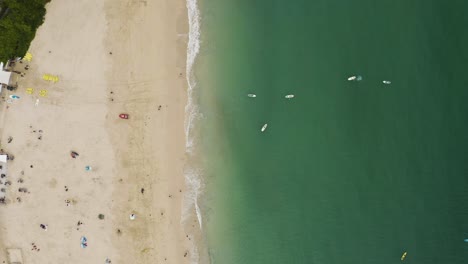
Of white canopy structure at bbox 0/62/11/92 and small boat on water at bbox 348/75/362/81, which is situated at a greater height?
white canopy structure at bbox 0/62/11/92

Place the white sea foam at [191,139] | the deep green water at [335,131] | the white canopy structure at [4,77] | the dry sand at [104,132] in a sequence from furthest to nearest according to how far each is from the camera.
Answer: the white sea foam at [191,139], the dry sand at [104,132], the white canopy structure at [4,77], the deep green water at [335,131]

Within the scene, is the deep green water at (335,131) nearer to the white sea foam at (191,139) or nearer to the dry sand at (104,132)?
the white sea foam at (191,139)

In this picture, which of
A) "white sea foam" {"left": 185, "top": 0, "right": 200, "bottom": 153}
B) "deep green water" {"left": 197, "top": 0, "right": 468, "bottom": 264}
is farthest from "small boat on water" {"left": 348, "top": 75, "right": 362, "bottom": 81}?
"white sea foam" {"left": 185, "top": 0, "right": 200, "bottom": 153}

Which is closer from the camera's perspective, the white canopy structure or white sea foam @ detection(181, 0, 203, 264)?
the white canopy structure

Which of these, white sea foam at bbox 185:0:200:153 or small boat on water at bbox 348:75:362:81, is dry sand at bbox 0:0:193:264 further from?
small boat on water at bbox 348:75:362:81

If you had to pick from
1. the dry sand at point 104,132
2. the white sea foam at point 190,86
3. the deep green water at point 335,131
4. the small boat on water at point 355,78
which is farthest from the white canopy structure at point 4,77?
the small boat on water at point 355,78

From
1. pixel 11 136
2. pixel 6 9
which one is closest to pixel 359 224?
pixel 11 136
